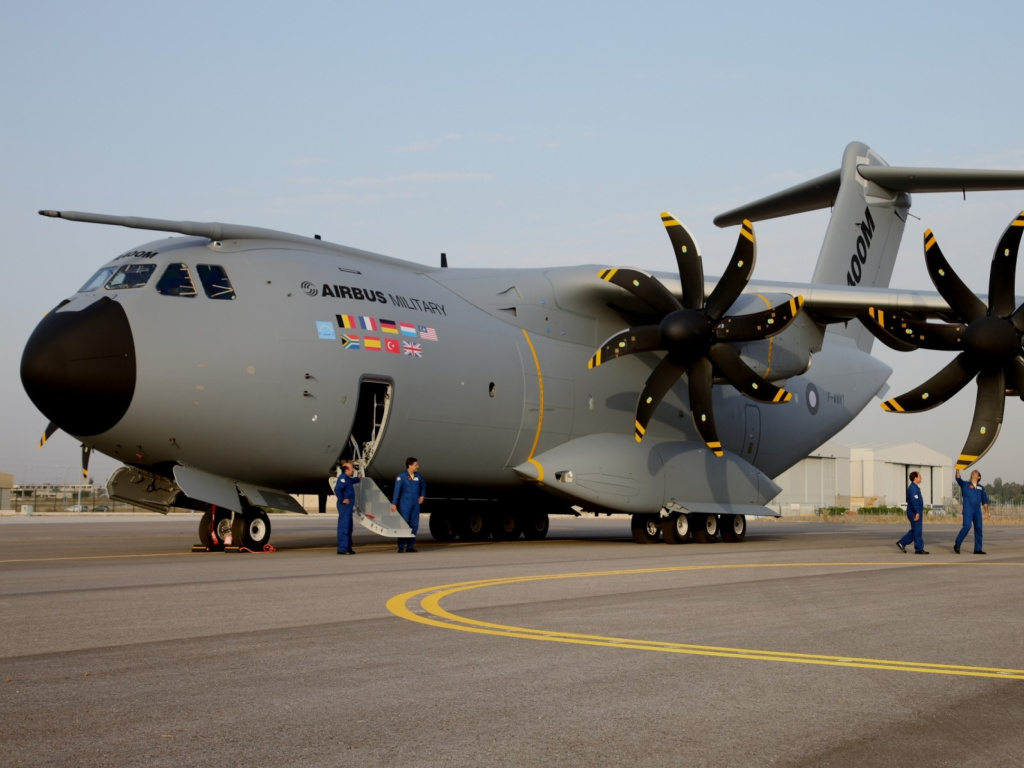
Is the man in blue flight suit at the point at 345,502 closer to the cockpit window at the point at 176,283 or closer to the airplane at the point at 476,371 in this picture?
the airplane at the point at 476,371

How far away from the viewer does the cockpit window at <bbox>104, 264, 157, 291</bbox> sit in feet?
49.6

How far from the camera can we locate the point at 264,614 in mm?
8352

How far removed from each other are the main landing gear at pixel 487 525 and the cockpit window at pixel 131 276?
27.5 ft

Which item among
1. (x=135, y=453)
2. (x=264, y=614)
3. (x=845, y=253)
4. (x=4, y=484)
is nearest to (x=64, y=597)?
(x=264, y=614)

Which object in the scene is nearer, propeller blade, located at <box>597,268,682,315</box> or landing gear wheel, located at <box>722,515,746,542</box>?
propeller blade, located at <box>597,268,682,315</box>

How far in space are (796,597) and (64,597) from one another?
21.8 feet

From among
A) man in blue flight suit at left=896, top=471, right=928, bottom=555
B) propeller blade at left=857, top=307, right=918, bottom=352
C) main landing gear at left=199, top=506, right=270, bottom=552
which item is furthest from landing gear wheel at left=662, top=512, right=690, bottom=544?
main landing gear at left=199, top=506, right=270, bottom=552

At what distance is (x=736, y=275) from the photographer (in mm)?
18594

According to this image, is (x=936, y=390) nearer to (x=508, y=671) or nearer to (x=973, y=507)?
(x=973, y=507)

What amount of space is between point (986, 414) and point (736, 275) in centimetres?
492

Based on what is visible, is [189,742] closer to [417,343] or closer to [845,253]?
[417,343]

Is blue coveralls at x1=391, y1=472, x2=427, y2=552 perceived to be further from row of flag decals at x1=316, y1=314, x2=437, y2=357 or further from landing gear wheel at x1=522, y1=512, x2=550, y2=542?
landing gear wheel at x1=522, y1=512, x2=550, y2=542

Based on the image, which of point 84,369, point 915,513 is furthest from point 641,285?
point 84,369

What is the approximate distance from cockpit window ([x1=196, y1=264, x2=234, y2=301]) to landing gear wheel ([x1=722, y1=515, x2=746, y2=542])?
1156 centimetres
